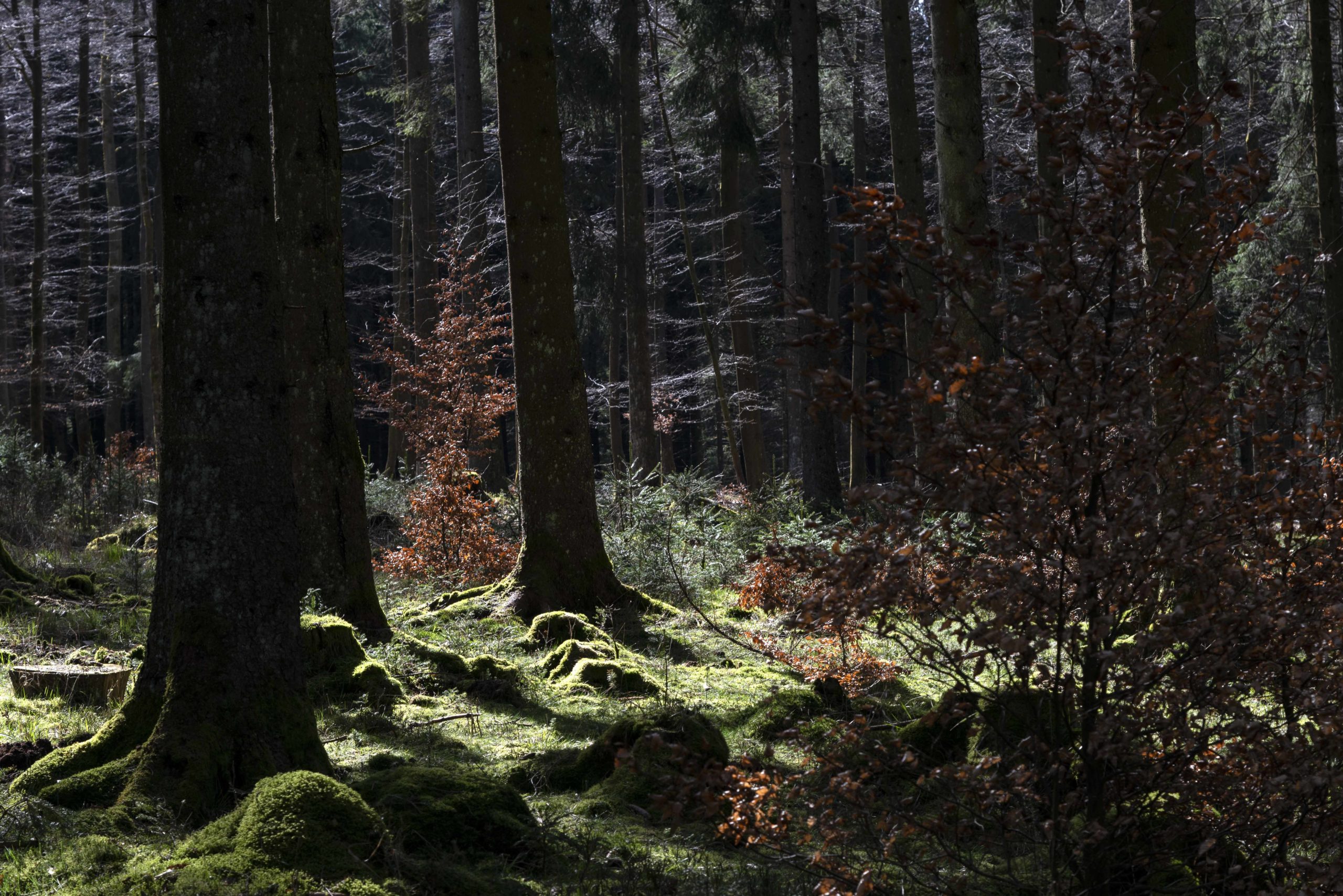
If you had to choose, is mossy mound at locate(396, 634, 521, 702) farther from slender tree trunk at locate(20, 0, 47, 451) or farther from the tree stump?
slender tree trunk at locate(20, 0, 47, 451)

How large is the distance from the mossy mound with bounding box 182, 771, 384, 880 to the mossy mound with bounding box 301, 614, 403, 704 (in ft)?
9.65

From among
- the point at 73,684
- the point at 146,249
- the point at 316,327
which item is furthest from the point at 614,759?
the point at 146,249

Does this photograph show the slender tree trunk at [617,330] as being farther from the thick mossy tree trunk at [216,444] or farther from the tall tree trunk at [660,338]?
the thick mossy tree trunk at [216,444]

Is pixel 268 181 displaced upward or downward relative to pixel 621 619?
upward

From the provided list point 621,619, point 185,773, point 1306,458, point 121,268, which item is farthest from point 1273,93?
point 121,268

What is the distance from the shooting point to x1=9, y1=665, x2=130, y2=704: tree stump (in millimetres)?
6266

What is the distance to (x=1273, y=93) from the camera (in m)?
18.2

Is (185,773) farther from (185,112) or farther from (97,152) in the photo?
(97,152)

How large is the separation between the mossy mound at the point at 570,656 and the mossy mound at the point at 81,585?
425 cm

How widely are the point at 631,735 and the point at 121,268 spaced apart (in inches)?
855

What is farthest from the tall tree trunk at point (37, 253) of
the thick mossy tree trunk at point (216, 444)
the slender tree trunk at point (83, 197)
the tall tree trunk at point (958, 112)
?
the thick mossy tree trunk at point (216, 444)

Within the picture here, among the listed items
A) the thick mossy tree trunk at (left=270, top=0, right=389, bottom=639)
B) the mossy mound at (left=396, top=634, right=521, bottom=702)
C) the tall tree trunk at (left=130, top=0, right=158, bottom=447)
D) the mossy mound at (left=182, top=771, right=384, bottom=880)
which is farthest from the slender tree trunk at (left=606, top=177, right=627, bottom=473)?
the mossy mound at (left=182, top=771, right=384, bottom=880)

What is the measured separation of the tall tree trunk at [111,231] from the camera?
83.3 feet

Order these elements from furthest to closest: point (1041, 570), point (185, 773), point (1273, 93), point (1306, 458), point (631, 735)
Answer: point (1273, 93), point (631, 735), point (185, 773), point (1306, 458), point (1041, 570)
